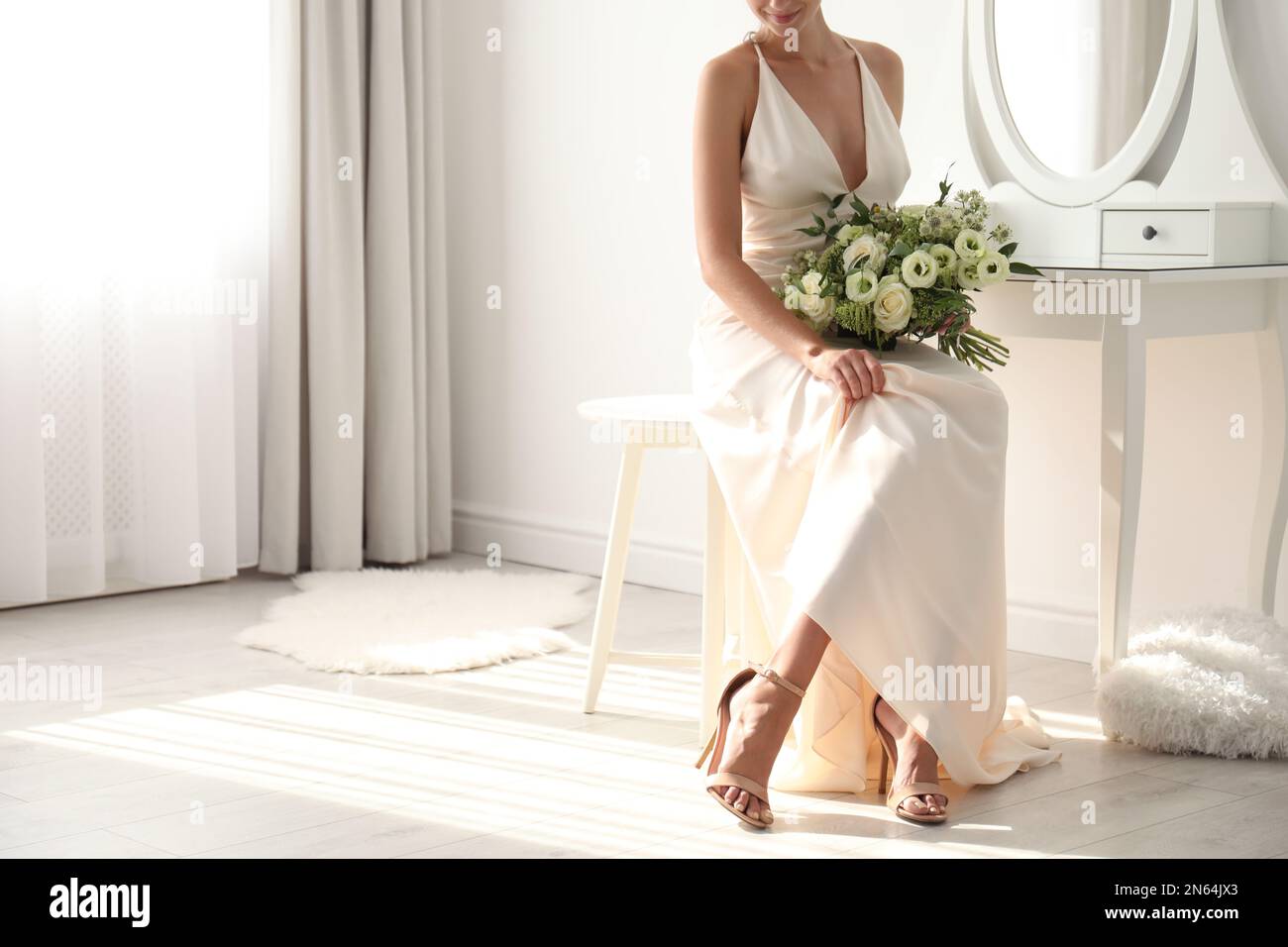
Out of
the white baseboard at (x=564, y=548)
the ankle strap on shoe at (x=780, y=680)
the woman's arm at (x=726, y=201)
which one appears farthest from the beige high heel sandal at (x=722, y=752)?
the white baseboard at (x=564, y=548)

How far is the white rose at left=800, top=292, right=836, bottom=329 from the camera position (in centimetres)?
260

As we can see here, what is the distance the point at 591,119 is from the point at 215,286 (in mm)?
1125

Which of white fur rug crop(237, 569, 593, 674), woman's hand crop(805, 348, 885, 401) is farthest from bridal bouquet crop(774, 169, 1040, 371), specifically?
white fur rug crop(237, 569, 593, 674)

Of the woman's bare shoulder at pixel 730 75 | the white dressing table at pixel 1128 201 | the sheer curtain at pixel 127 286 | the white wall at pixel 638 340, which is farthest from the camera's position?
the sheer curtain at pixel 127 286

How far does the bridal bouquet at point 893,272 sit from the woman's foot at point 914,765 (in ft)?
2.11

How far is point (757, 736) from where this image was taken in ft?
7.86

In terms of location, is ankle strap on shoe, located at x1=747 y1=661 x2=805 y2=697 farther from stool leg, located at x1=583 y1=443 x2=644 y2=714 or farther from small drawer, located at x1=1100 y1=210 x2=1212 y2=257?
small drawer, located at x1=1100 y1=210 x2=1212 y2=257

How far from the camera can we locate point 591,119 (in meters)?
4.34

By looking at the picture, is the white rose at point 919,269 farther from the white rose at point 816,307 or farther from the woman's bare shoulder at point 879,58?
the woman's bare shoulder at point 879,58

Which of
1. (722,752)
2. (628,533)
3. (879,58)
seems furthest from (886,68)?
(722,752)

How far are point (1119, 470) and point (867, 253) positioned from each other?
66 centimetres

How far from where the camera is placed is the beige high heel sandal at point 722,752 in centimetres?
234
